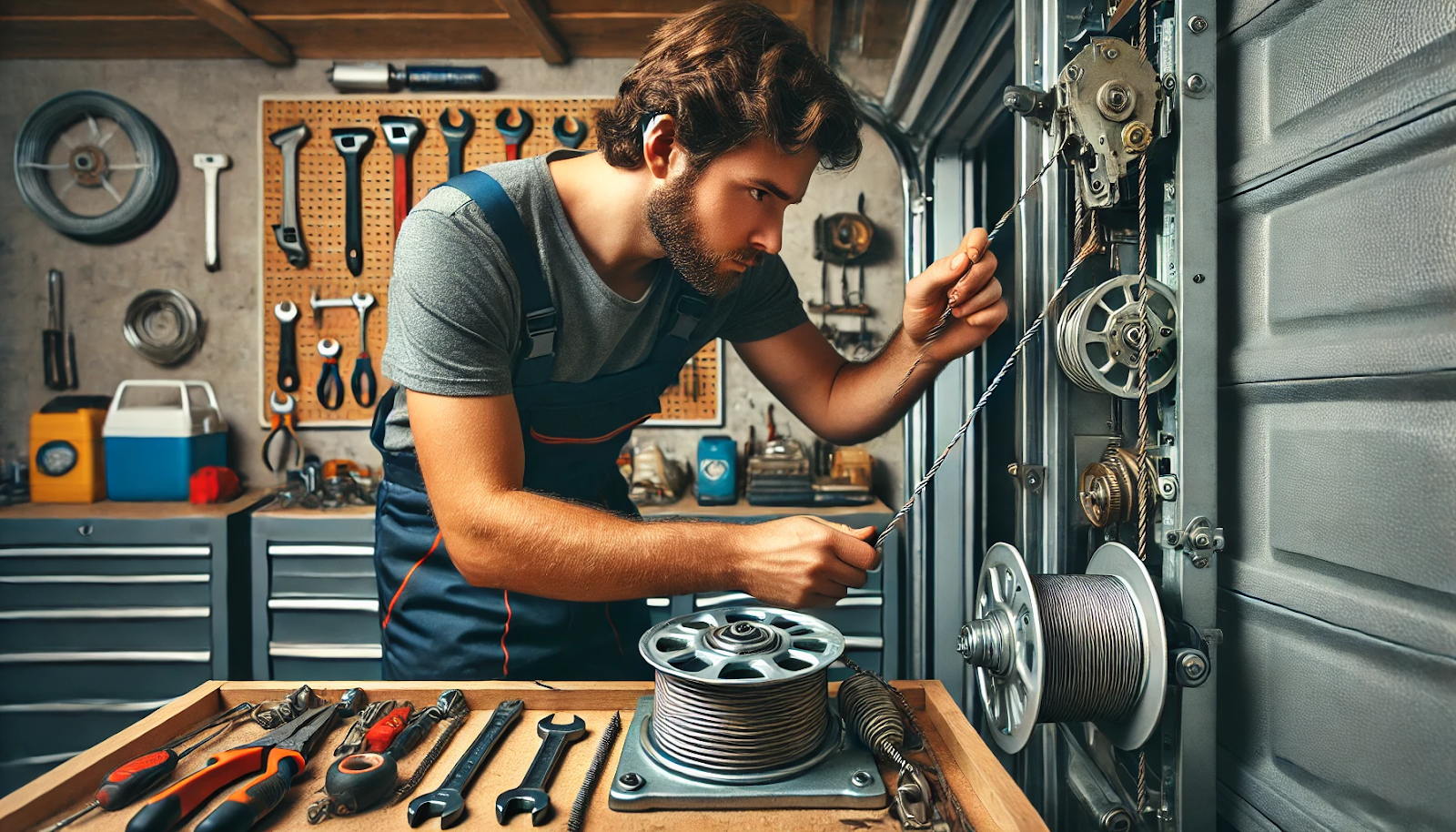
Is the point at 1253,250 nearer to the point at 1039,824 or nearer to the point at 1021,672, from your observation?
the point at 1021,672

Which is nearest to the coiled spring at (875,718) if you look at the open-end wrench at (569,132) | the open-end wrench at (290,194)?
the open-end wrench at (569,132)

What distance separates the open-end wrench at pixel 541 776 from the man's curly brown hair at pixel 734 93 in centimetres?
104

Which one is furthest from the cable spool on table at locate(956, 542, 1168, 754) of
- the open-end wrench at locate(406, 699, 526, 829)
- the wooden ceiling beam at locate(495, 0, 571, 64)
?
the wooden ceiling beam at locate(495, 0, 571, 64)

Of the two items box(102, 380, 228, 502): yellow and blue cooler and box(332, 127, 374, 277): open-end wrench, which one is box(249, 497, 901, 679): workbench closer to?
box(102, 380, 228, 502): yellow and blue cooler

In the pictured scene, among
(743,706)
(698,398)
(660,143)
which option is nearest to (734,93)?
(660,143)

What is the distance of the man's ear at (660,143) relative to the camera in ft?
5.11

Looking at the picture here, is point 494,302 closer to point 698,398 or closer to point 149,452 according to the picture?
point 698,398

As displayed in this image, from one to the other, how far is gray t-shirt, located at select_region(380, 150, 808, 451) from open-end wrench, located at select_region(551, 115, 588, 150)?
203 cm

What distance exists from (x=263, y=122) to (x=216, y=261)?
701 mm

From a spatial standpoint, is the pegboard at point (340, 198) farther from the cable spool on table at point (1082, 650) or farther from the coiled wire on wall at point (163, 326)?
the cable spool on table at point (1082, 650)

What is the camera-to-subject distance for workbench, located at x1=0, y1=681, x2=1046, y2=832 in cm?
97

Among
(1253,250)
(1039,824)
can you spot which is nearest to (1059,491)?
(1253,250)

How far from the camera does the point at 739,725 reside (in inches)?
41.3

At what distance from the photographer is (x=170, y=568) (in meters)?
3.13
